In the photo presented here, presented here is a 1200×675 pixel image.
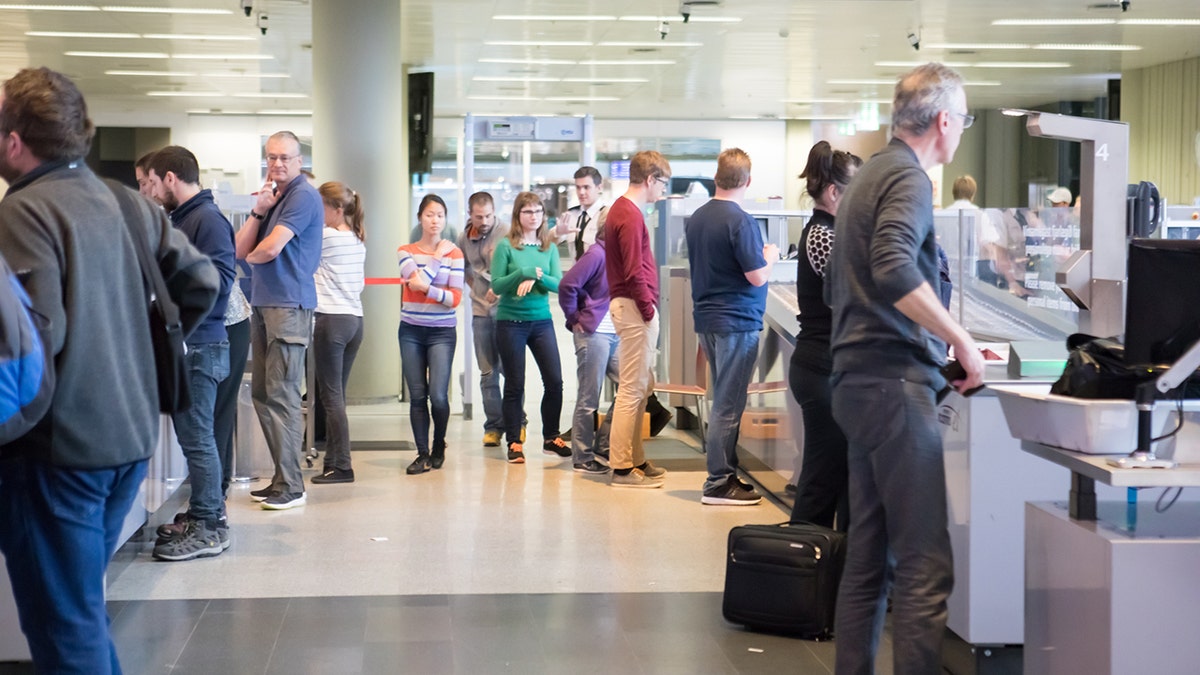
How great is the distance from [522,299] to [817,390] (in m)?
3.03

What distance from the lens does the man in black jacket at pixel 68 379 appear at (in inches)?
95.3

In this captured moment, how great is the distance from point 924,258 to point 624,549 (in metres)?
2.58

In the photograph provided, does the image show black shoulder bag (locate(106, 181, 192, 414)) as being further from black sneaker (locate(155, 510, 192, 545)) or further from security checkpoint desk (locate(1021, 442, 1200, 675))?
black sneaker (locate(155, 510, 192, 545))

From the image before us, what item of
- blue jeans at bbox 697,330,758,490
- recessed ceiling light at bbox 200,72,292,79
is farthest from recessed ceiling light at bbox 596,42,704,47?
blue jeans at bbox 697,330,758,490

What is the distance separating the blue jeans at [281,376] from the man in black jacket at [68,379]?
3066 mm

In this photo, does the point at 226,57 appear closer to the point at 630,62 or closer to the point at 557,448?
the point at 630,62

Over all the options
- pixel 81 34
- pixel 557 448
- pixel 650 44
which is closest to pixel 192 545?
pixel 557 448

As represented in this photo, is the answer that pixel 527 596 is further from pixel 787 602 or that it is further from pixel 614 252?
pixel 614 252

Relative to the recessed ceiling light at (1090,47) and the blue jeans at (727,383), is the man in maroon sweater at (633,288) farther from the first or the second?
the recessed ceiling light at (1090,47)

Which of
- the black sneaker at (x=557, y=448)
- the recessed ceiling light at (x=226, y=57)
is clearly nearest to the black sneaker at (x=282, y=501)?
the black sneaker at (x=557, y=448)

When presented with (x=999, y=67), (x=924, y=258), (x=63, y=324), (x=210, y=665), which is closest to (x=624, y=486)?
(x=210, y=665)

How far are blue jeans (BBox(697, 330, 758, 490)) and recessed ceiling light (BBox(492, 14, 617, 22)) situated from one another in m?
7.46

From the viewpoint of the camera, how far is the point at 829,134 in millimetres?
22703

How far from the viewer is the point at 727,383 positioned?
5.71 metres
